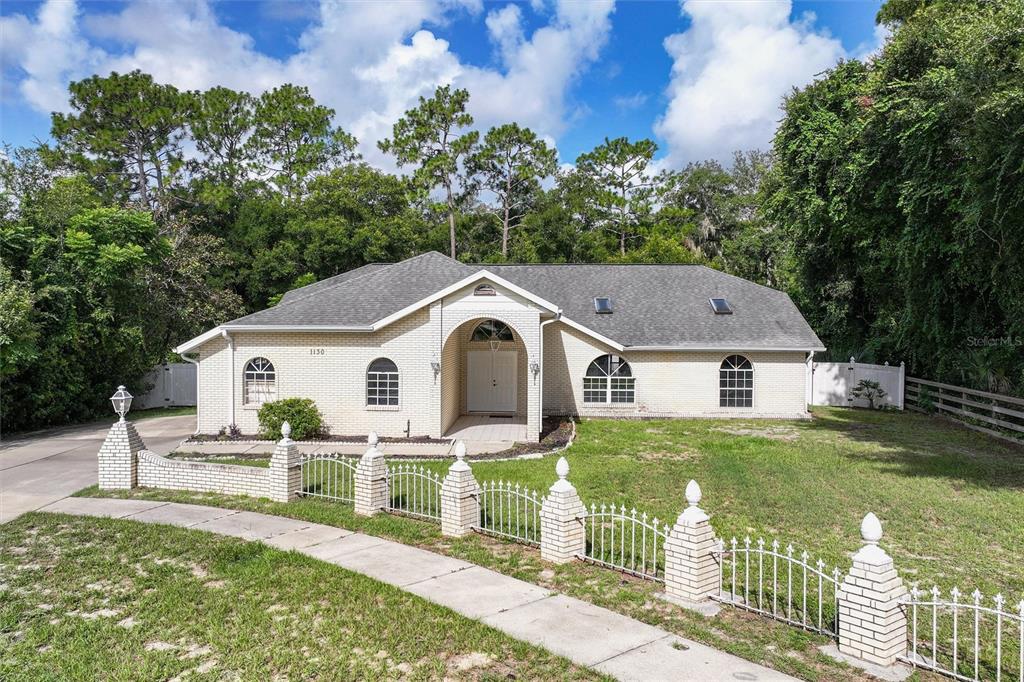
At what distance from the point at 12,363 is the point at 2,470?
479 centimetres

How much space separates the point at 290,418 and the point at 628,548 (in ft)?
38.5

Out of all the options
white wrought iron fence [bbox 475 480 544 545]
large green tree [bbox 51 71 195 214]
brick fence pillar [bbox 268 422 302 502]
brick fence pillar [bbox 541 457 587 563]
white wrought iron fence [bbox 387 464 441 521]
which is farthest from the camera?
large green tree [bbox 51 71 195 214]

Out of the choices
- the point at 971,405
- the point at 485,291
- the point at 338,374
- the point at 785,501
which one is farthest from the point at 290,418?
the point at 971,405

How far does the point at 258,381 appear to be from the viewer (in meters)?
19.7

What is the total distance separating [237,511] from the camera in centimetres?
1160

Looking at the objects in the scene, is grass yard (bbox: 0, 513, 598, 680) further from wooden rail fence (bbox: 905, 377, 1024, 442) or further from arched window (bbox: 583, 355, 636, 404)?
wooden rail fence (bbox: 905, 377, 1024, 442)

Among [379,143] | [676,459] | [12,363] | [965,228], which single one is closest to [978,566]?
[676,459]

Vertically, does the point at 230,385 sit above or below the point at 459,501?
above

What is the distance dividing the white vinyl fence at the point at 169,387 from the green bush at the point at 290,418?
1173 cm

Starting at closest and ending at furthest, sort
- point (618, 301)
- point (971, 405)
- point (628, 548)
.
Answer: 1. point (628, 548)
2. point (971, 405)
3. point (618, 301)

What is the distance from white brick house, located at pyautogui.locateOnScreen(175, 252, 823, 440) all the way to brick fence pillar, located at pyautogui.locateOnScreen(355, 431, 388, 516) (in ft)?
24.5

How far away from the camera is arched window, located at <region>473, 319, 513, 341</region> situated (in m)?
23.8

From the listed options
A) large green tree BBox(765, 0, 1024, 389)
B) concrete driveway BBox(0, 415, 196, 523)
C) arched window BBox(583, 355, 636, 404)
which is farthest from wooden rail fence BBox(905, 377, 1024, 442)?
concrete driveway BBox(0, 415, 196, 523)

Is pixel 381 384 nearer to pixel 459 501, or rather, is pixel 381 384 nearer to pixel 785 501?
pixel 459 501
